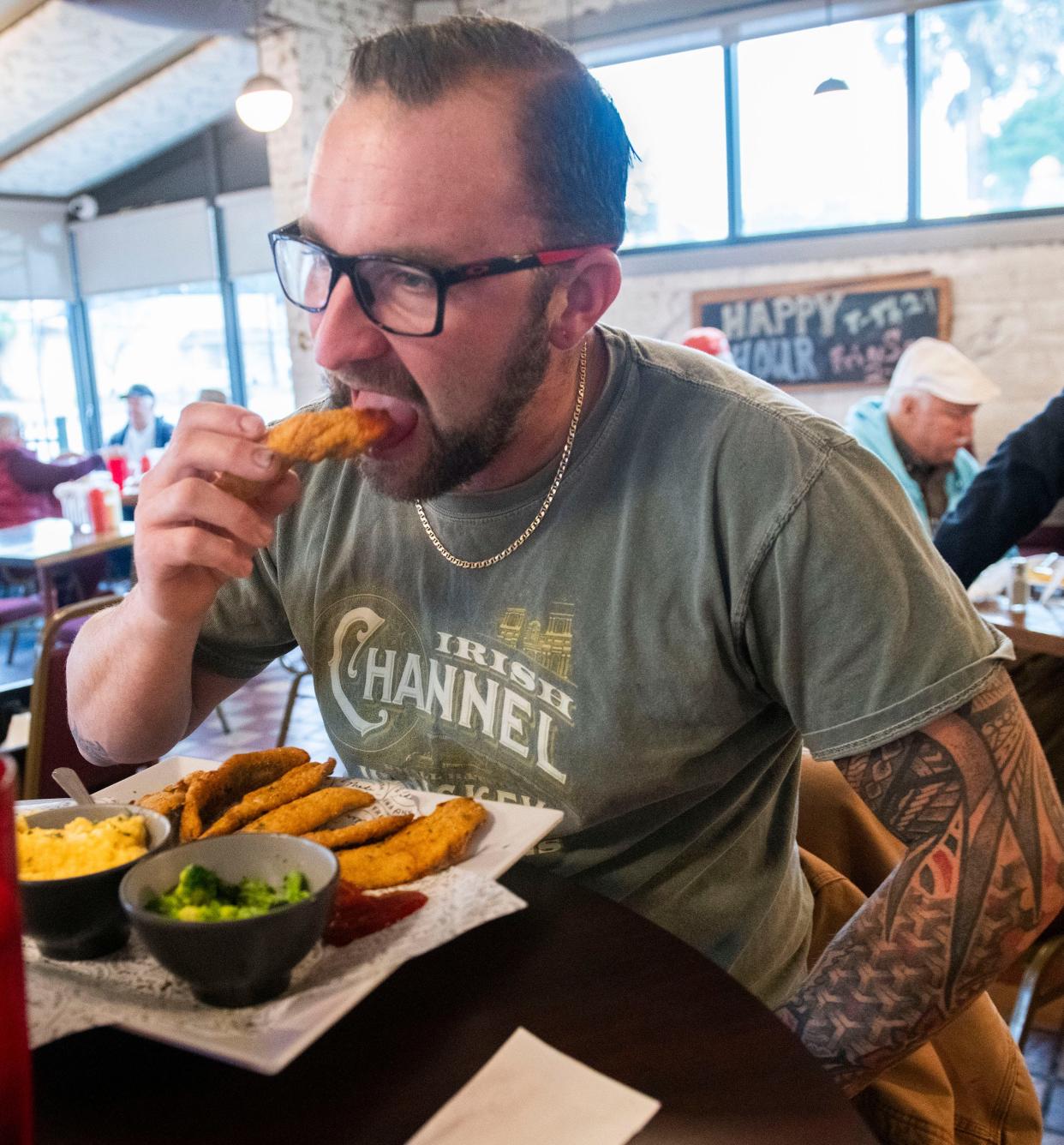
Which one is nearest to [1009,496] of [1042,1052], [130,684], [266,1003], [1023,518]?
[1023,518]

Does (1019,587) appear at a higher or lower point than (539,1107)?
lower

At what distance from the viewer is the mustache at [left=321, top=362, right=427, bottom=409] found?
1.20 meters

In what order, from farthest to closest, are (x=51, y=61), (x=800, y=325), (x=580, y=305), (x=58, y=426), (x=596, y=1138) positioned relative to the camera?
(x=58, y=426), (x=51, y=61), (x=800, y=325), (x=580, y=305), (x=596, y=1138)

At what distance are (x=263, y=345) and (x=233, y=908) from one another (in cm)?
1100

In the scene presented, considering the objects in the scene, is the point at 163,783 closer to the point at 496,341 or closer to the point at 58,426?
the point at 496,341

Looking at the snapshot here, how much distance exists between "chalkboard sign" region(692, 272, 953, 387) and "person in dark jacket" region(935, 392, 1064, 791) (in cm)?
433

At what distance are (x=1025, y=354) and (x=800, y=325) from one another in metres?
1.46

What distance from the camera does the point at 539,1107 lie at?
708 millimetres

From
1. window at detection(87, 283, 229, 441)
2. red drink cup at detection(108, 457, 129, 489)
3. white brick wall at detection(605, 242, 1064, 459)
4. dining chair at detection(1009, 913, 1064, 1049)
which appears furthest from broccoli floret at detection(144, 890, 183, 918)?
window at detection(87, 283, 229, 441)

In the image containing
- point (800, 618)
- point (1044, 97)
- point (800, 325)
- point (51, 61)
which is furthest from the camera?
point (51, 61)

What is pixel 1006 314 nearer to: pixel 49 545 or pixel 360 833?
pixel 49 545

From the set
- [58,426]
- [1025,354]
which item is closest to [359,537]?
[1025,354]

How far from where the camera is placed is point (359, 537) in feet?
4.62

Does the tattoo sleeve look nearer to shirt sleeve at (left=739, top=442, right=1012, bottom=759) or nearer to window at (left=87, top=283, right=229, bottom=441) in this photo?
shirt sleeve at (left=739, top=442, right=1012, bottom=759)
